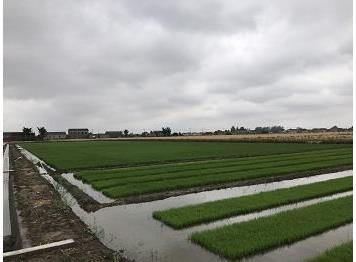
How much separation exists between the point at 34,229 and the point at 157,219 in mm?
3270

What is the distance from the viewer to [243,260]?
7285 millimetres

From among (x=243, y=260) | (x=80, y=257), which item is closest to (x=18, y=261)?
(x=80, y=257)

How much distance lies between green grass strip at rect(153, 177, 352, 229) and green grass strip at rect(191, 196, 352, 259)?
1099mm

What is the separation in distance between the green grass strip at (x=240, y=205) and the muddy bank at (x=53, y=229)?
235cm

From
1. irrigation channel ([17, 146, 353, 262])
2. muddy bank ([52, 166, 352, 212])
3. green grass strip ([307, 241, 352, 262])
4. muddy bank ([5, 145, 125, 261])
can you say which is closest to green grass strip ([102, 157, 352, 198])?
muddy bank ([52, 166, 352, 212])

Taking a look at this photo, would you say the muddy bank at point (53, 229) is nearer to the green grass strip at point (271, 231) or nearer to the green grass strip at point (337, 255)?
the green grass strip at point (271, 231)

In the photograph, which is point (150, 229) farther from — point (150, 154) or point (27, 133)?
point (27, 133)

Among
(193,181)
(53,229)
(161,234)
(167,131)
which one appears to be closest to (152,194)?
(193,181)

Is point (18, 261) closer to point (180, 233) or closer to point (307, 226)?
point (180, 233)

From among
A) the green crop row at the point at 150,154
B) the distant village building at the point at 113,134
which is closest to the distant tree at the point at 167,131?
the distant village building at the point at 113,134

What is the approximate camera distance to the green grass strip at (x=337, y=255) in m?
7.00

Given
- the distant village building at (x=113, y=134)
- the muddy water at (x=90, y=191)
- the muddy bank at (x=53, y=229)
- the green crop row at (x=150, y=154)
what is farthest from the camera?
the distant village building at (x=113, y=134)

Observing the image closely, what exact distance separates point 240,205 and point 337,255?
14.8ft

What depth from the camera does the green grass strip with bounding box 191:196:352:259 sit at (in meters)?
7.74
